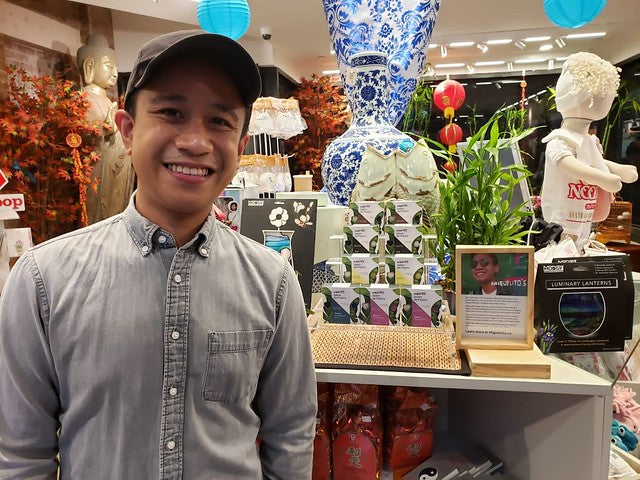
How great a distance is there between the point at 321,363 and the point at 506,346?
450 mm

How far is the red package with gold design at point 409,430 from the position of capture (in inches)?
54.7

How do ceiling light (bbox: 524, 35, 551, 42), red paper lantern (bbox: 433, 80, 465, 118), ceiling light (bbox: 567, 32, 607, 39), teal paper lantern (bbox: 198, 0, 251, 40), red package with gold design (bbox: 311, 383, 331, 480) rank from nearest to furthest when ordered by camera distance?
red package with gold design (bbox: 311, 383, 331, 480) → teal paper lantern (bbox: 198, 0, 251, 40) → red paper lantern (bbox: 433, 80, 465, 118) → ceiling light (bbox: 567, 32, 607, 39) → ceiling light (bbox: 524, 35, 551, 42)

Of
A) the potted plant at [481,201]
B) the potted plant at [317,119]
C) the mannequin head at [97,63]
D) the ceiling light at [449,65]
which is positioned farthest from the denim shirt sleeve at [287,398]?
the ceiling light at [449,65]

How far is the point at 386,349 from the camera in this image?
3.95 feet

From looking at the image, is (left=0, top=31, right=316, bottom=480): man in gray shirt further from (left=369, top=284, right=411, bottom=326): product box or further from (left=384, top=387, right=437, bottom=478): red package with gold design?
(left=384, top=387, right=437, bottom=478): red package with gold design

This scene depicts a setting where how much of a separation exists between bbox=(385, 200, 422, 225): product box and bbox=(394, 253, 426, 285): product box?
109mm

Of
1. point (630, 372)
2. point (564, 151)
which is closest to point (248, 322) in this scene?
point (630, 372)

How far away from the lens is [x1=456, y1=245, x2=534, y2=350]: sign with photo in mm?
1142

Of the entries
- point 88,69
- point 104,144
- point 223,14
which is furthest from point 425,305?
point 88,69

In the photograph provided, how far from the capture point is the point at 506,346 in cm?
115

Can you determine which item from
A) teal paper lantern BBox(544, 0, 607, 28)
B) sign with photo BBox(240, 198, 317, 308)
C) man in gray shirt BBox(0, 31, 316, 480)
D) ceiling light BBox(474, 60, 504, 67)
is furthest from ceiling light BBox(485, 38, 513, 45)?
man in gray shirt BBox(0, 31, 316, 480)

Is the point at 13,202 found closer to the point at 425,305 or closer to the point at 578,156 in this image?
the point at 425,305

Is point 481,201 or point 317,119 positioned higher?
point 317,119

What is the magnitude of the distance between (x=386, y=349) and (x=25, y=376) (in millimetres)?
778
